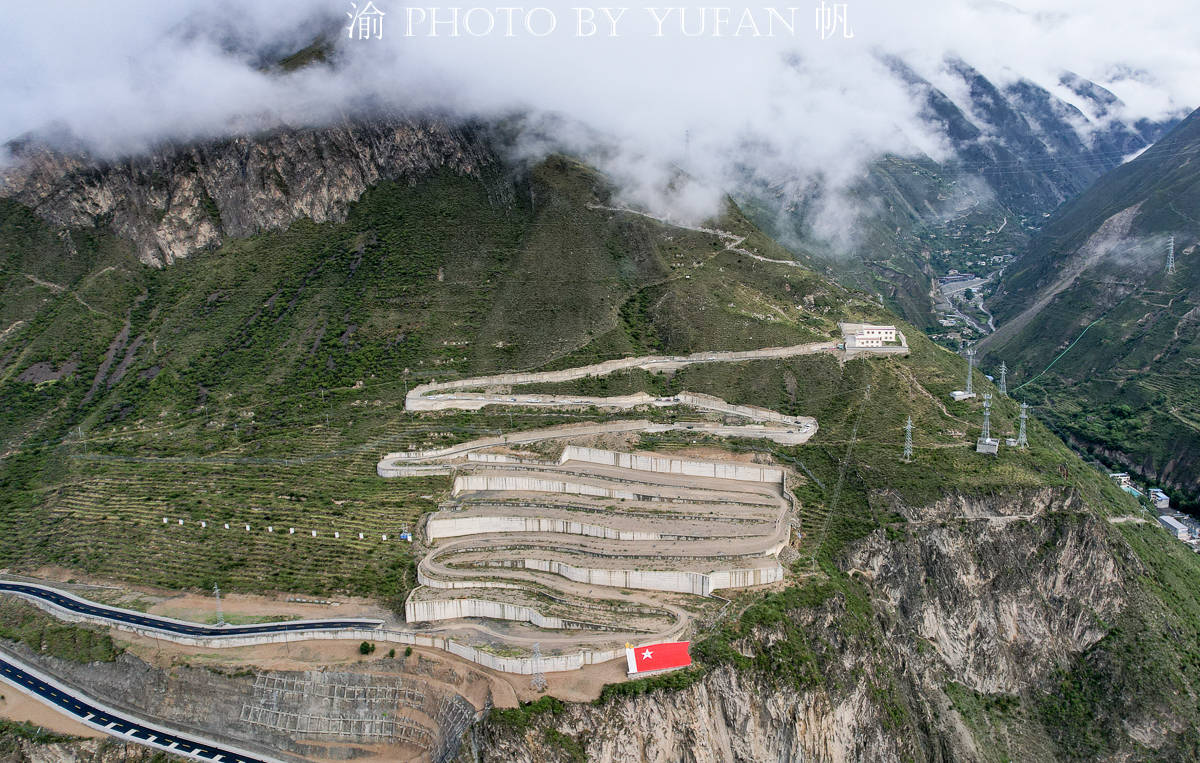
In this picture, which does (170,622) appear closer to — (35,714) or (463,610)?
(35,714)

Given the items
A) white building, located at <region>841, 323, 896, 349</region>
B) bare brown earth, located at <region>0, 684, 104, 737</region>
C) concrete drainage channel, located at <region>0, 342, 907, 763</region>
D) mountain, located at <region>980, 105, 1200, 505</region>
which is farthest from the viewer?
mountain, located at <region>980, 105, 1200, 505</region>

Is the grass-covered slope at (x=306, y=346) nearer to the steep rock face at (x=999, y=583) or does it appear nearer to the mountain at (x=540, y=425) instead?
the mountain at (x=540, y=425)

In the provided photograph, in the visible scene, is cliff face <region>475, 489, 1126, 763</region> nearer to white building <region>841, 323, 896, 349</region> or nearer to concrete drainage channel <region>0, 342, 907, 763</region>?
concrete drainage channel <region>0, 342, 907, 763</region>

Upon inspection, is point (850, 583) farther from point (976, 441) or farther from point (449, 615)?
point (449, 615)

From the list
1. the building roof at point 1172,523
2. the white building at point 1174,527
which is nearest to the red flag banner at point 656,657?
the white building at point 1174,527

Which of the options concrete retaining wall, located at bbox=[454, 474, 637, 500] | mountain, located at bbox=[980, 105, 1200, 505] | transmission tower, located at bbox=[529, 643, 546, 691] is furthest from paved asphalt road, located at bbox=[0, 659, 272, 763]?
mountain, located at bbox=[980, 105, 1200, 505]

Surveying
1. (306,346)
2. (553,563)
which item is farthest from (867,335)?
(306,346)

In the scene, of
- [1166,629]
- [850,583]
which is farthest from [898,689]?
[1166,629]
